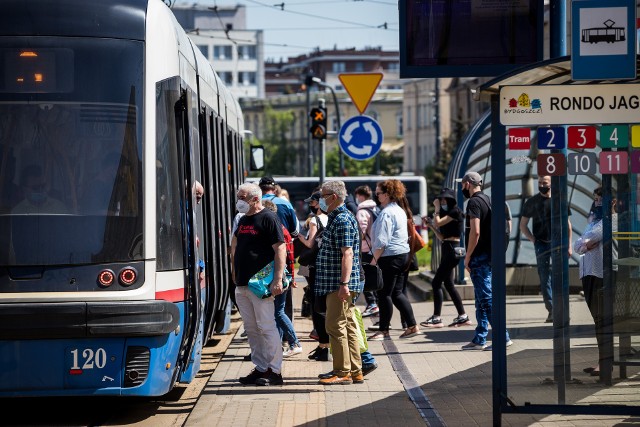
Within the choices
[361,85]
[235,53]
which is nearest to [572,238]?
[361,85]

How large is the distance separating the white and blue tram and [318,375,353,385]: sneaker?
2142mm

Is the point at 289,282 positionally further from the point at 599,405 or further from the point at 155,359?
the point at 599,405

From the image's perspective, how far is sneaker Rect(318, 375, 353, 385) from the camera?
37.7ft

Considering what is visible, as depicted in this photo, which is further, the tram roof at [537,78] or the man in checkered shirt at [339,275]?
the man in checkered shirt at [339,275]

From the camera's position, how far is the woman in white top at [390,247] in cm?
1452

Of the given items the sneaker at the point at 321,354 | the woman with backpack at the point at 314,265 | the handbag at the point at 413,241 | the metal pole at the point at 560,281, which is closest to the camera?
the metal pole at the point at 560,281

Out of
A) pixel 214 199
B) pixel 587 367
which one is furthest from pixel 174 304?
pixel 214 199

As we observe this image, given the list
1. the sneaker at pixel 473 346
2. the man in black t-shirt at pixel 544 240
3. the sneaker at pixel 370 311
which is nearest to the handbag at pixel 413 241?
the sneaker at pixel 473 346

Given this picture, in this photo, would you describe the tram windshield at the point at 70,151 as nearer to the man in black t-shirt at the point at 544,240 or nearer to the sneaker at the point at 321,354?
the man in black t-shirt at the point at 544,240

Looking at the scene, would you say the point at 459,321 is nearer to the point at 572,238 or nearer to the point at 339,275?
the point at 339,275

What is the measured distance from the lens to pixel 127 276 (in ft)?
30.1

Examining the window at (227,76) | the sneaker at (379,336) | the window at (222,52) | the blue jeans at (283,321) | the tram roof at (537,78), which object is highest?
the window at (222,52)

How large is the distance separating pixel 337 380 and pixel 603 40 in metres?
4.38

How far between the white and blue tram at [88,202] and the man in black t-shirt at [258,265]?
1.60m
